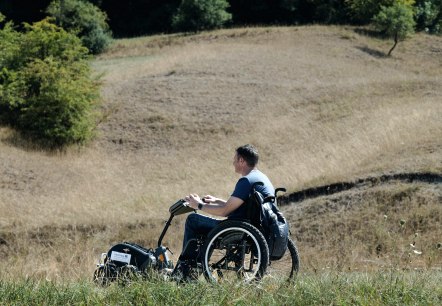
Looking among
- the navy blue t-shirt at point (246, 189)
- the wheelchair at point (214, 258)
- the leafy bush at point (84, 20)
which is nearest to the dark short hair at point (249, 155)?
the navy blue t-shirt at point (246, 189)

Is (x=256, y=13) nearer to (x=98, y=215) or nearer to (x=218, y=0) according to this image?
(x=218, y=0)

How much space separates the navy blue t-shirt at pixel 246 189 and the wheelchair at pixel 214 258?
4.0 inches

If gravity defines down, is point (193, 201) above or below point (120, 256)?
above

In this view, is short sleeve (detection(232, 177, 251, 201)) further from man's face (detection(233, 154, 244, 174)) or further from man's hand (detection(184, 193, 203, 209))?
man's hand (detection(184, 193, 203, 209))

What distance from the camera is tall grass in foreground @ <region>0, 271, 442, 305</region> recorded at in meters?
6.45

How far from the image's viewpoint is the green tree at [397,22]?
43.8 m

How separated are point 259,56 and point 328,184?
22.2 meters

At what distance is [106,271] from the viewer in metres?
8.31

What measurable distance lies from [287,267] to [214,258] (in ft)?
4.37

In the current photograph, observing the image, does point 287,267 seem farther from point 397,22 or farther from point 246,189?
point 397,22

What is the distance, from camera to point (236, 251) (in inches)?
308

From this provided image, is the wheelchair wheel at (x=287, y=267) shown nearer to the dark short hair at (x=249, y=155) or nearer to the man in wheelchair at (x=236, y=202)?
the man in wheelchair at (x=236, y=202)

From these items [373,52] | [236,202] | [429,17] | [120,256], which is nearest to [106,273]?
[120,256]

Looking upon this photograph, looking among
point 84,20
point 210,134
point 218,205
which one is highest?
point 84,20
